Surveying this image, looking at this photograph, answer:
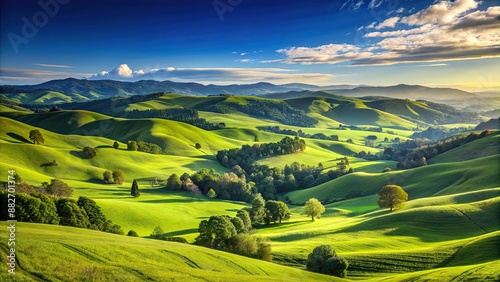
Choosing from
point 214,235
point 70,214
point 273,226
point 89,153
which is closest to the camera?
point 70,214

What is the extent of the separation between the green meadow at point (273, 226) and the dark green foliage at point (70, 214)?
13.6 m

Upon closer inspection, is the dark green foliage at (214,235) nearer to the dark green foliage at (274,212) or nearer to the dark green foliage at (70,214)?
the dark green foliage at (70,214)

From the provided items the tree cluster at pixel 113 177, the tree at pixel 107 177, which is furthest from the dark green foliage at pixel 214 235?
the tree at pixel 107 177

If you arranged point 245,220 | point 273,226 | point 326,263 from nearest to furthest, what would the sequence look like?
point 326,263 < point 245,220 < point 273,226

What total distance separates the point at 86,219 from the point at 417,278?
168ft

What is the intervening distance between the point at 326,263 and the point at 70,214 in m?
40.0

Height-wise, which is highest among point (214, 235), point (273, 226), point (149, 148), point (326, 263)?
point (149, 148)

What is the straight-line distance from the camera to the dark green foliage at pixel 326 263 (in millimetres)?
49062

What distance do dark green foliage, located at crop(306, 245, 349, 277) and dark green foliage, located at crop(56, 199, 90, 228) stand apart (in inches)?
1450

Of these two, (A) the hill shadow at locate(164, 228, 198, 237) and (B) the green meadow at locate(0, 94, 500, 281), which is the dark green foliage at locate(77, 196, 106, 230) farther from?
(A) the hill shadow at locate(164, 228, 198, 237)

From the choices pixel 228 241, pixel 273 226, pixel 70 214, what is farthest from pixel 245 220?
pixel 70 214

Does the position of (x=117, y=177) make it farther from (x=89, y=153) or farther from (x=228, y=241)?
(x=228, y=241)

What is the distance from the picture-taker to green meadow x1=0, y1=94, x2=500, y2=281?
1164 inches

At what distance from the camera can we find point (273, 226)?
96000 millimetres
